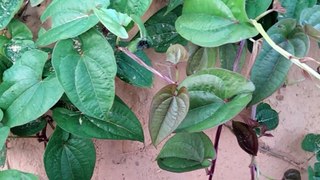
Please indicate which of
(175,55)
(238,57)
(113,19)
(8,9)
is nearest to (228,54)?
(238,57)

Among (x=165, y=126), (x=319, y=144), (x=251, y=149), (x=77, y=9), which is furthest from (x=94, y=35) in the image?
(x=319, y=144)

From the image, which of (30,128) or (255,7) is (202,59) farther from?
(30,128)

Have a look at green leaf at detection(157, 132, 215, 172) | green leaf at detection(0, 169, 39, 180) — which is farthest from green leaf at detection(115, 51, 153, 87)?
green leaf at detection(0, 169, 39, 180)

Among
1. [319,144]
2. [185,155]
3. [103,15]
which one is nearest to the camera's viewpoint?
[103,15]

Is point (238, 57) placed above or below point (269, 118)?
above

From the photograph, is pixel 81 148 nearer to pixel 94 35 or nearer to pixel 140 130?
pixel 140 130

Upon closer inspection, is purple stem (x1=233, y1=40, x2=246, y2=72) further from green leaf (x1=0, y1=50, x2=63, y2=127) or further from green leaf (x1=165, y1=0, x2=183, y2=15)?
green leaf (x1=0, y1=50, x2=63, y2=127)
